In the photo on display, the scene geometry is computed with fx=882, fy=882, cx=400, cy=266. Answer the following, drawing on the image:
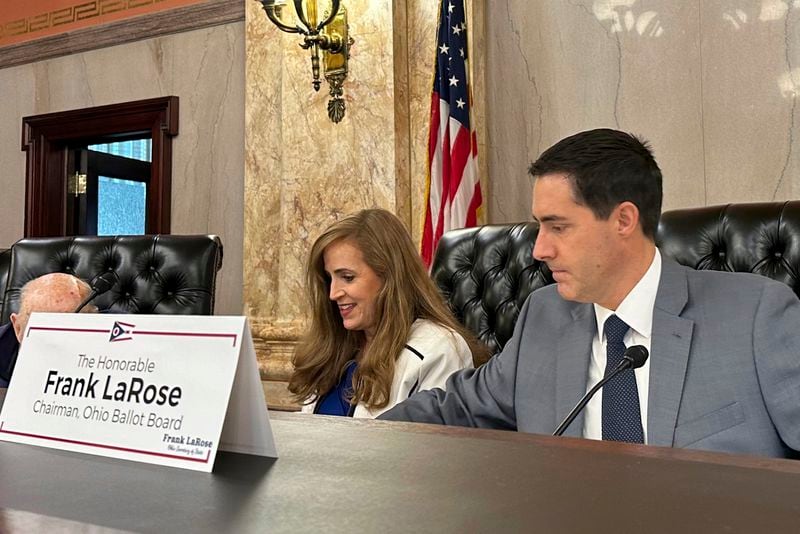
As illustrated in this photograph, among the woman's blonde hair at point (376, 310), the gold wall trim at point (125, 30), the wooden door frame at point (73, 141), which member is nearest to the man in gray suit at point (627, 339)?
the woman's blonde hair at point (376, 310)

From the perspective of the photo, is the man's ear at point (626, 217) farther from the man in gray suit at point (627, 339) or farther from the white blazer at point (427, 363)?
the white blazer at point (427, 363)

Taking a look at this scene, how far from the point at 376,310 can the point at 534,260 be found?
1.34ft

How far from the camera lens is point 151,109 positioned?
4.81m

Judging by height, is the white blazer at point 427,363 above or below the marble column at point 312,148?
Result: below

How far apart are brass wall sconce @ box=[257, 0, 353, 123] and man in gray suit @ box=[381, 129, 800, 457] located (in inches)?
86.1

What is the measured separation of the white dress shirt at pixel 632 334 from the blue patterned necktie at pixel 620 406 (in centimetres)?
1

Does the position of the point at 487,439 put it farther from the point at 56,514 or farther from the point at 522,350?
the point at 522,350

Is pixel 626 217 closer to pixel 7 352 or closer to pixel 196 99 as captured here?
pixel 7 352

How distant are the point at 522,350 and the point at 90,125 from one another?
4.06m

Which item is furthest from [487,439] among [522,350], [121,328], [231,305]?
[231,305]

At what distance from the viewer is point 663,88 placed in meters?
3.36

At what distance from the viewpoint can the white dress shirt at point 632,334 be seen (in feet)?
4.84

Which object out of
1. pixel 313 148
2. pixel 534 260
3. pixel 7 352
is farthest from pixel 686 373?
pixel 313 148

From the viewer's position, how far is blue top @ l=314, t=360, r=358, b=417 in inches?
83.1
